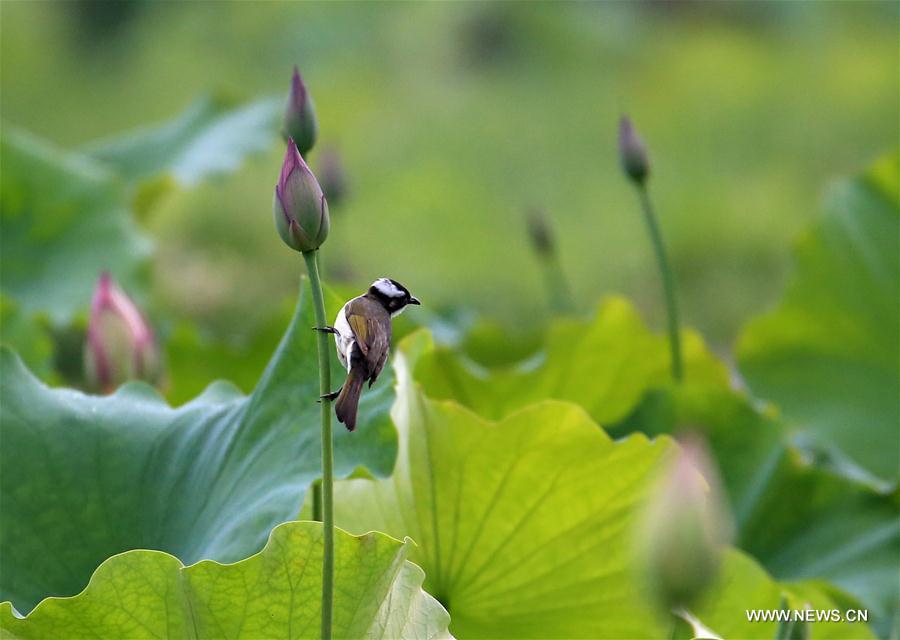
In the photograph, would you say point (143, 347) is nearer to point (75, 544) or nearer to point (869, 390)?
point (75, 544)

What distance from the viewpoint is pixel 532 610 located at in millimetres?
427

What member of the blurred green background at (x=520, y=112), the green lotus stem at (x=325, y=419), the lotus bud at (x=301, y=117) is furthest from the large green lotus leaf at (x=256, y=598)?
the blurred green background at (x=520, y=112)

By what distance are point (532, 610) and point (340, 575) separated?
0.39 ft

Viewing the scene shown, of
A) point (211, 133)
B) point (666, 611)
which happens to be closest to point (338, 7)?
point (211, 133)

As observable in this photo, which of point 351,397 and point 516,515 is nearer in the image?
point 351,397

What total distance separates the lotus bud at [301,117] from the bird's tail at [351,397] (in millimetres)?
179

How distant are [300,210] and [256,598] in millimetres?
122

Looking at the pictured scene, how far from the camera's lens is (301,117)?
44 cm

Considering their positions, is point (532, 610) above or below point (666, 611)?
below

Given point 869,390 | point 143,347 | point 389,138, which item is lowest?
point 389,138

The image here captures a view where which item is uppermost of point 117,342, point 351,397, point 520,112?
point 351,397

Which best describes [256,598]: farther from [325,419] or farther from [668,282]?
[668,282]

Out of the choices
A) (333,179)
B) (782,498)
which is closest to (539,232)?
(333,179)

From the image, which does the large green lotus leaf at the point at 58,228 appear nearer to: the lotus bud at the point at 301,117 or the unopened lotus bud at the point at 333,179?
the unopened lotus bud at the point at 333,179
